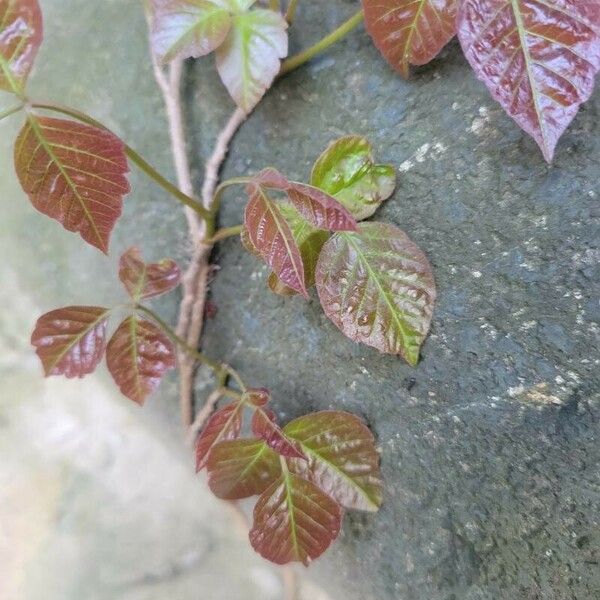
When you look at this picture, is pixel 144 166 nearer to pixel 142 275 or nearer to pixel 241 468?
pixel 142 275

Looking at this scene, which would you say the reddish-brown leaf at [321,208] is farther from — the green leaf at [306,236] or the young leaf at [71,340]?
the young leaf at [71,340]

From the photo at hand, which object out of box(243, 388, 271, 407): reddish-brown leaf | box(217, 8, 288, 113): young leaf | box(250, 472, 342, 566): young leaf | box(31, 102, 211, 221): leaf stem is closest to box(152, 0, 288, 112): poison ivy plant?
box(217, 8, 288, 113): young leaf

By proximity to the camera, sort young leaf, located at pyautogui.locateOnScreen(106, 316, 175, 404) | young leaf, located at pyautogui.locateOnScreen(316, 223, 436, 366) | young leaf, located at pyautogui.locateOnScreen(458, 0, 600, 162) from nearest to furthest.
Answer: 1. young leaf, located at pyautogui.locateOnScreen(458, 0, 600, 162)
2. young leaf, located at pyautogui.locateOnScreen(316, 223, 436, 366)
3. young leaf, located at pyautogui.locateOnScreen(106, 316, 175, 404)

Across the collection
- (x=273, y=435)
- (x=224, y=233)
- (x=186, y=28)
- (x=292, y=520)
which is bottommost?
(x=292, y=520)

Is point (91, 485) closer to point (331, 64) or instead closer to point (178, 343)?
point (178, 343)

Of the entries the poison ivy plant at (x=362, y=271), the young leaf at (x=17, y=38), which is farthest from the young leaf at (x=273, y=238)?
the young leaf at (x=17, y=38)

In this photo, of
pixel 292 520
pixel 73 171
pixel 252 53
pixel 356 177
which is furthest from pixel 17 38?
pixel 292 520

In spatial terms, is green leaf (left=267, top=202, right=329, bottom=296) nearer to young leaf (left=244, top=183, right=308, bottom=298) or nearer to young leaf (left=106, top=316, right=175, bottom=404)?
young leaf (left=244, top=183, right=308, bottom=298)
